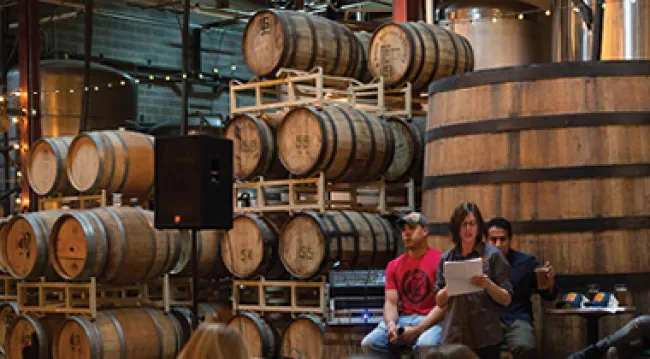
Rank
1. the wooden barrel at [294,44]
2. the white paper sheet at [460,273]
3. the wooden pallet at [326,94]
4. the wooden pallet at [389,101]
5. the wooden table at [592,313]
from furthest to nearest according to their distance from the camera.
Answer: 1. the wooden pallet at [389,101]
2. the wooden barrel at [294,44]
3. the wooden pallet at [326,94]
4. the wooden table at [592,313]
5. the white paper sheet at [460,273]

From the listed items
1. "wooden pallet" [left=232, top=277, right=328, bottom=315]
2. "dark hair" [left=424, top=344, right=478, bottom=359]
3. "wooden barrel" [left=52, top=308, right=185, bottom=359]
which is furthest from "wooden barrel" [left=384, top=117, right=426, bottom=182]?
"dark hair" [left=424, top=344, right=478, bottom=359]

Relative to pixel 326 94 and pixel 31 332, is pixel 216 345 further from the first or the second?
pixel 31 332

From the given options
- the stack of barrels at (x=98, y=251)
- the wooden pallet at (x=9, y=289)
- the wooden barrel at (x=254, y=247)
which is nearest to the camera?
the wooden barrel at (x=254, y=247)

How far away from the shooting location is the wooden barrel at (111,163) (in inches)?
388

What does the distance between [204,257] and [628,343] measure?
575 centimetres

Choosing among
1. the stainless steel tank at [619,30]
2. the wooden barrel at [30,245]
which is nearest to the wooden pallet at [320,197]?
the wooden barrel at [30,245]

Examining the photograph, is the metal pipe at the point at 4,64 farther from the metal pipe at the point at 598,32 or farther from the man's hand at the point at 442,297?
the man's hand at the point at 442,297

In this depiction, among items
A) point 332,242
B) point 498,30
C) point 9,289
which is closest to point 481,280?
point 332,242

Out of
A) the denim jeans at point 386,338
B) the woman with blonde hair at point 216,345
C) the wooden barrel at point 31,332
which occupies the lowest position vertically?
the wooden barrel at point 31,332

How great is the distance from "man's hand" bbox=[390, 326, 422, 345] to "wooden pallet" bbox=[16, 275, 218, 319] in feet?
14.4

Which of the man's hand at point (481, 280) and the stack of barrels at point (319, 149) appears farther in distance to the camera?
the stack of barrels at point (319, 149)

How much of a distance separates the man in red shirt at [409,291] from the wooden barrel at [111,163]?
4594 mm

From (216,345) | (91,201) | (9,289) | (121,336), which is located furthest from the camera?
(9,289)

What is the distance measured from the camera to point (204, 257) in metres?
10.1
